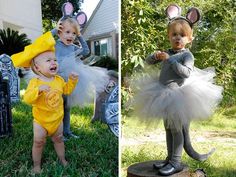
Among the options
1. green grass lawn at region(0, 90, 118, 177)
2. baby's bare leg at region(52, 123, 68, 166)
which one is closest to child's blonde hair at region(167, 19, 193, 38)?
green grass lawn at region(0, 90, 118, 177)

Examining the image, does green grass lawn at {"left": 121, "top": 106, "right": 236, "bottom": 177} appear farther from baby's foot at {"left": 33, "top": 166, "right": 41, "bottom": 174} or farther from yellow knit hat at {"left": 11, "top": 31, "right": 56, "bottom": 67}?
yellow knit hat at {"left": 11, "top": 31, "right": 56, "bottom": 67}

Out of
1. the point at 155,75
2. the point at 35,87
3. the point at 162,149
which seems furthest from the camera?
the point at 162,149

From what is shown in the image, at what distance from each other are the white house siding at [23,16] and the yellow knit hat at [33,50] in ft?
0.18

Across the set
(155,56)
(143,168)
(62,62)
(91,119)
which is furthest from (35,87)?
(143,168)

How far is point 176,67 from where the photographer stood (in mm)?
1804

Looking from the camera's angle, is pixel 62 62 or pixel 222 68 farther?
pixel 222 68

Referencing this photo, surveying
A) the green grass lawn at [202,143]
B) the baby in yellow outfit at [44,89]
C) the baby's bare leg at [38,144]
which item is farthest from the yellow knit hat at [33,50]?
the green grass lawn at [202,143]

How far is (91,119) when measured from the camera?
6.00 ft

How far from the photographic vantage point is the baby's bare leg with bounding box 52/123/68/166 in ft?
5.76

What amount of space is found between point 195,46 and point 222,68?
8.6 inches

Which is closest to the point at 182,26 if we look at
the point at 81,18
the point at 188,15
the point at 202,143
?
the point at 188,15

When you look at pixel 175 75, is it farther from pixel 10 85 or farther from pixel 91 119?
pixel 10 85

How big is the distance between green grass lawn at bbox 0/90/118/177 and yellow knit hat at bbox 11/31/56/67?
16 centimetres

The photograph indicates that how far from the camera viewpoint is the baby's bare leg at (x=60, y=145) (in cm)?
176
